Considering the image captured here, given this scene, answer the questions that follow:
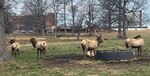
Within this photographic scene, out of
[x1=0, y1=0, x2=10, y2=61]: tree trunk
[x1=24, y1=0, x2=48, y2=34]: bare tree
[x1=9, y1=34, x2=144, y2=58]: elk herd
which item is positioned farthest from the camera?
[x1=24, y1=0, x2=48, y2=34]: bare tree

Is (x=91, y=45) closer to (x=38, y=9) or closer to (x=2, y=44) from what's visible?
(x=2, y=44)

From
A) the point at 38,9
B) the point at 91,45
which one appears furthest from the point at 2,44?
the point at 38,9

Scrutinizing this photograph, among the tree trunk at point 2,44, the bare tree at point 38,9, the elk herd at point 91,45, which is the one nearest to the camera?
the tree trunk at point 2,44

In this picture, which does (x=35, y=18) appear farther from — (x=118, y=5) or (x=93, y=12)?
(x=118, y=5)

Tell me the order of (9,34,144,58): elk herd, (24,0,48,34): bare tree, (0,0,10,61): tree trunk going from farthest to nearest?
(24,0,48,34): bare tree < (9,34,144,58): elk herd < (0,0,10,61): tree trunk

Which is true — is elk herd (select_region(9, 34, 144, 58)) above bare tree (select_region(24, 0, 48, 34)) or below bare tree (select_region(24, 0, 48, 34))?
below

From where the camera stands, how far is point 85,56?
24.9 m

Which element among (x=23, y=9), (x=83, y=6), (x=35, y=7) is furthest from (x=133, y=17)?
(x=23, y=9)

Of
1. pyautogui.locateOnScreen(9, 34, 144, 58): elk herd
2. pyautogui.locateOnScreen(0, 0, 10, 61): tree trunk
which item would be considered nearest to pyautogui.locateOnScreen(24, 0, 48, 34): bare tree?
pyautogui.locateOnScreen(9, 34, 144, 58): elk herd

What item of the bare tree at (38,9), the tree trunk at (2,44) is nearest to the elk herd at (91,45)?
the tree trunk at (2,44)

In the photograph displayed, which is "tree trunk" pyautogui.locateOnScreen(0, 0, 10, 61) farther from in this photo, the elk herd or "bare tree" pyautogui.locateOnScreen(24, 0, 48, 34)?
"bare tree" pyautogui.locateOnScreen(24, 0, 48, 34)

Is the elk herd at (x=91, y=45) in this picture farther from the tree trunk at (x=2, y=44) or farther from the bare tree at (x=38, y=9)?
the bare tree at (x=38, y=9)

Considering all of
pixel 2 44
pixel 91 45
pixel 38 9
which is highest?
pixel 38 9

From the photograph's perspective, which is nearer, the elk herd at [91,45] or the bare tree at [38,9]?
the elk herd at [91,45]
